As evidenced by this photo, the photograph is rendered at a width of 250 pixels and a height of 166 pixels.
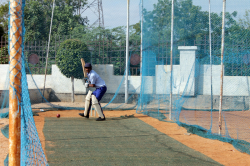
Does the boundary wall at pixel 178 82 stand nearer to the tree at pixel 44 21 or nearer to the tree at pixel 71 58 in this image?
the tree at pixel 71 58

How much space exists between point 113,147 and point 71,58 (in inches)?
307

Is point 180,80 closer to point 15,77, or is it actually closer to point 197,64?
point 197,64

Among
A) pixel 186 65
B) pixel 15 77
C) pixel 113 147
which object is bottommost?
pixel 113 147

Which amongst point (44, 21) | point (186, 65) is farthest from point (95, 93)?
point (44, 21)

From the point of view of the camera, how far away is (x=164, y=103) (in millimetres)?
10594

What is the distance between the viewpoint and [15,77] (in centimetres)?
283

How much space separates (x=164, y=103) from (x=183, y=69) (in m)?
1.76

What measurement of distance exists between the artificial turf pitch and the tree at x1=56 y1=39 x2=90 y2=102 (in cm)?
524

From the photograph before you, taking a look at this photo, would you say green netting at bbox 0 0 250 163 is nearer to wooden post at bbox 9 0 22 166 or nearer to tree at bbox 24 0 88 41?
wooden post at bbox 9 0 22 166

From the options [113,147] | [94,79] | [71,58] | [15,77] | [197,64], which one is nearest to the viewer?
[15,77]

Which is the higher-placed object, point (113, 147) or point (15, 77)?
point (15, 77)

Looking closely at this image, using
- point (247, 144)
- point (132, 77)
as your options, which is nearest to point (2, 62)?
point (132, 77)

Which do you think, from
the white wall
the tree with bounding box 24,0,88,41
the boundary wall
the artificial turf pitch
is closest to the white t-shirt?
the artificial turf pitch

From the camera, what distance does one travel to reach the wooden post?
9.14ft
